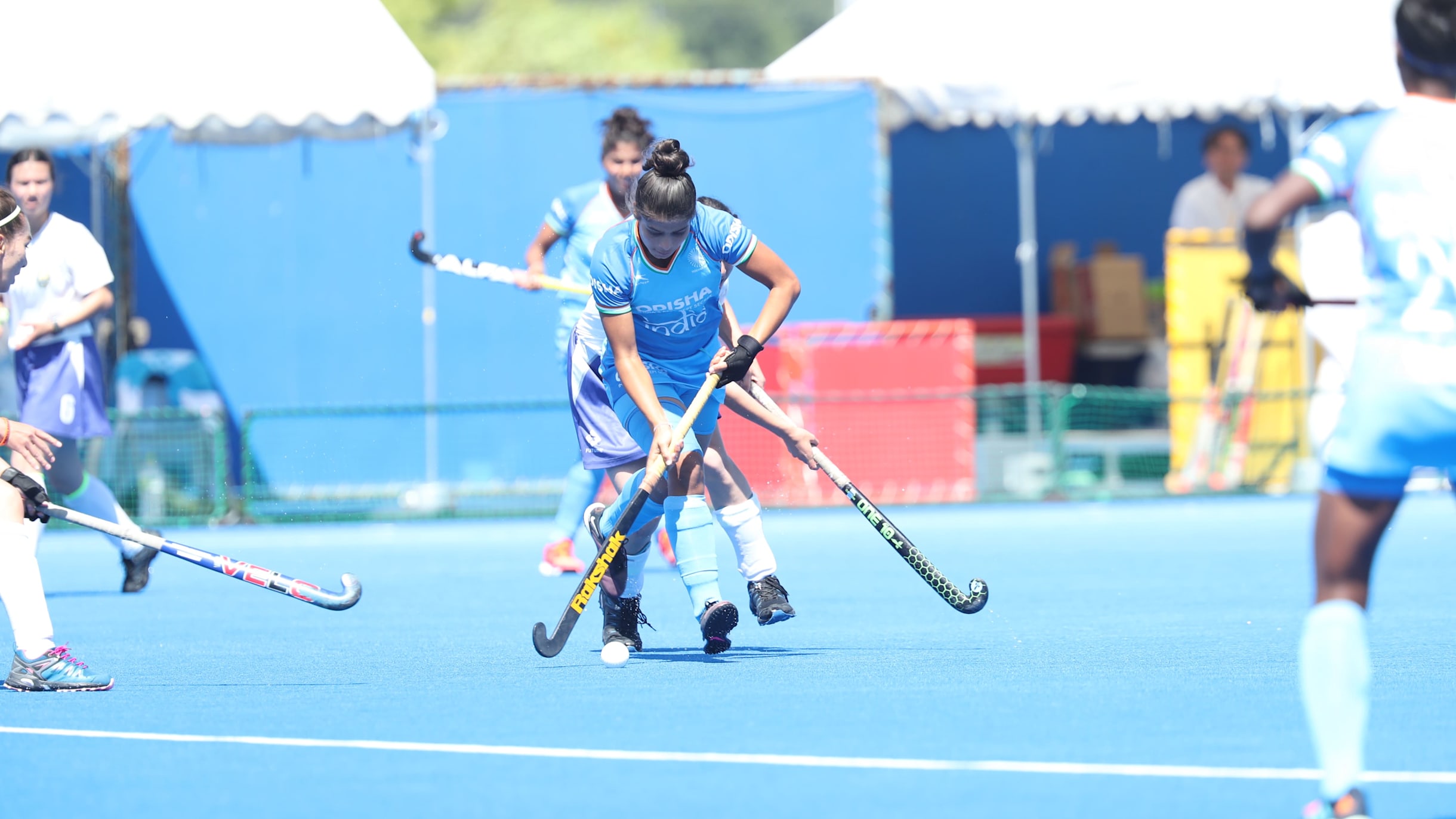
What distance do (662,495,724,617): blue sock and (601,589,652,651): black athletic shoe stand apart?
35 cm

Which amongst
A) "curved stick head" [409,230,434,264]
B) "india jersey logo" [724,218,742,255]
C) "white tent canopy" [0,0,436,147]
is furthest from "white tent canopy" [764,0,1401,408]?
"india jersey logo" [724,218,742,255]

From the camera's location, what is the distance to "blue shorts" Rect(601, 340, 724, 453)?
6.55 m

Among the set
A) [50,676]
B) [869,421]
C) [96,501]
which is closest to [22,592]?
[50,676]

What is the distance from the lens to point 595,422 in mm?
7504

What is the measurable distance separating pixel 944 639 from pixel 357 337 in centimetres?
973

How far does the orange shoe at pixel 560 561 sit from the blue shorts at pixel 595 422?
2.64 m

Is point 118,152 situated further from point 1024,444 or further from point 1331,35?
point 1331,35

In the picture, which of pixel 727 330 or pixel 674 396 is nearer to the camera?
pixel 674 396

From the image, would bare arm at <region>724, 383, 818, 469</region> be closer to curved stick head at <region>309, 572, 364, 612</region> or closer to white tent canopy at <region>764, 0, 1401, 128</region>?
curved stick head at <region>309, 572, 364, 612</region>

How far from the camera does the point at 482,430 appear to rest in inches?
602

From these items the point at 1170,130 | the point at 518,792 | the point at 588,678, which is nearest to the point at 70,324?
the point at 588,678

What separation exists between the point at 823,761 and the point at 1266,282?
1.49m

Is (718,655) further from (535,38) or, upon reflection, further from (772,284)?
(535,38)

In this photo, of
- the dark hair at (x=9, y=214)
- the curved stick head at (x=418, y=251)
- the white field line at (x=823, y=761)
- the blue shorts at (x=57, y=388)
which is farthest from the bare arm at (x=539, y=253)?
the white field line at (x=823, y=761)
